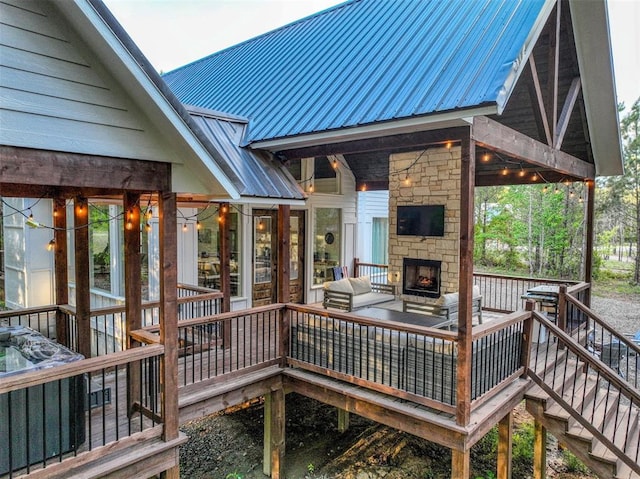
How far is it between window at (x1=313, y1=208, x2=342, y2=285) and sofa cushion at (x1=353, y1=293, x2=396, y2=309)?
6.74ft

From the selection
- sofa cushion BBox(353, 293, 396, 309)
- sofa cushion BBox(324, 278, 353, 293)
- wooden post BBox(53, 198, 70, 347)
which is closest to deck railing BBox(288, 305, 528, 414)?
sofa cushion BBox(324, 278, 353, 293)

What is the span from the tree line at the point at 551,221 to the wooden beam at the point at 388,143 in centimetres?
1512

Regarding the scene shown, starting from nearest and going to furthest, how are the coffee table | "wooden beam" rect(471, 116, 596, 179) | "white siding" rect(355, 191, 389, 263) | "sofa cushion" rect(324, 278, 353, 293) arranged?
1. "wooden beam" rect(471, 116, 596, 179)
2. the coffee table
3. "sofa cushion" rect(324, 278, 353, 293)
4. "white siding" rect(355, 191, 389, 263)

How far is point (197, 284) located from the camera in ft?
28.6

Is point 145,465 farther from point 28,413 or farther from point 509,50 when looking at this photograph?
point 509,50

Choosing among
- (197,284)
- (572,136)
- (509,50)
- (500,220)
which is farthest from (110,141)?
(500,220)

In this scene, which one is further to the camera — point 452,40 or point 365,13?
point 365,13

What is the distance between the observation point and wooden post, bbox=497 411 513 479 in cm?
563

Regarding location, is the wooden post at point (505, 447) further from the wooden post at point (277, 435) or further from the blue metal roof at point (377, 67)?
the blue metal roof at point (377, 67)

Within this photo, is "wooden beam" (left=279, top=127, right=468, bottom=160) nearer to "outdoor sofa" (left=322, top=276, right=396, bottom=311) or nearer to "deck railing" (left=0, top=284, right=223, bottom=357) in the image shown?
"deck railing" (left=0, top=284, right=223, bottom=357)

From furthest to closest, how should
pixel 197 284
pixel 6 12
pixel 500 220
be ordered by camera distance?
pixel 500 220 < pixel 197 284 < pixel 6 12

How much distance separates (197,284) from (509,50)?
695 cm

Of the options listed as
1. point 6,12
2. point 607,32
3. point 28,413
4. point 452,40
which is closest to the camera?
point 6,12

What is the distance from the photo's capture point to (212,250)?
908 centimetres
